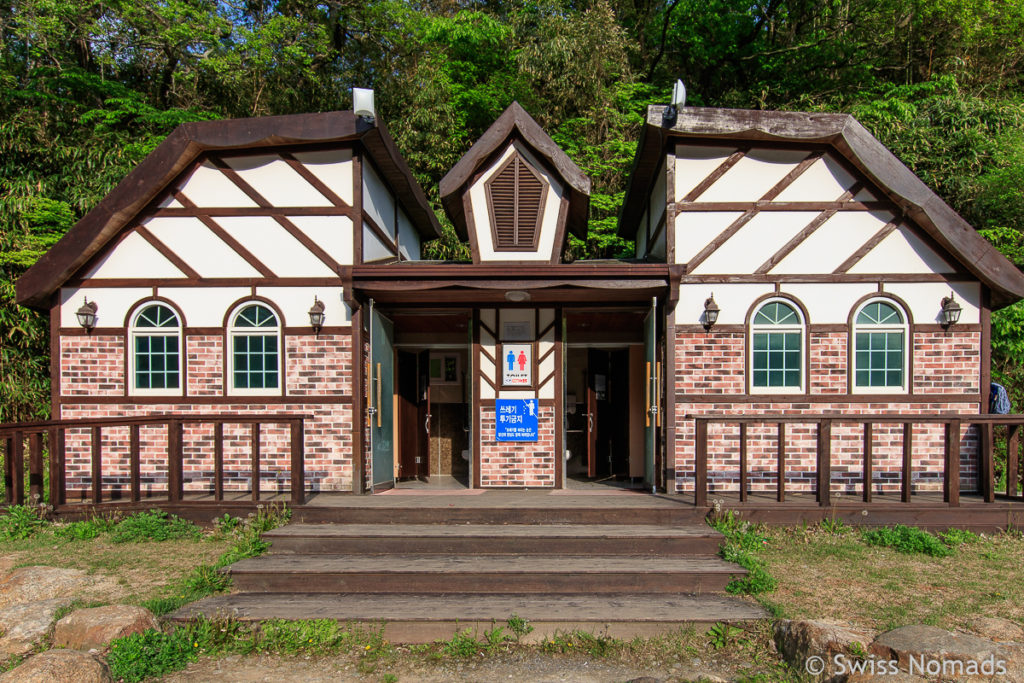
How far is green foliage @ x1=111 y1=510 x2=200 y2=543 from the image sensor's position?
23.2 feet

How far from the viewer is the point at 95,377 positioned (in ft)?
28.0

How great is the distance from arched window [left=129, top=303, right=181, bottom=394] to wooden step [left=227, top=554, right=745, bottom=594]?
3.67 metres

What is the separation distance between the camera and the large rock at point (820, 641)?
14.6 ft

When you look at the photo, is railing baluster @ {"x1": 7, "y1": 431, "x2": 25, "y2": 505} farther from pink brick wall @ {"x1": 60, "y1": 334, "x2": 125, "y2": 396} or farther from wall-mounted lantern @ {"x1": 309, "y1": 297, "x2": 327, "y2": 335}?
wall-mounted lantern @ {"x1": 309, "y1": 297, "x2": 327, "y2": 335}

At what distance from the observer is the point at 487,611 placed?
17.6 feet

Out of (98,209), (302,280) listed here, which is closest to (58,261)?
(98,209)

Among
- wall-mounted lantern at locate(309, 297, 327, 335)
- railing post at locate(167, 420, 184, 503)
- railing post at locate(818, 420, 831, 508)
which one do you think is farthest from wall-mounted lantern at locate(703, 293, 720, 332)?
railing post at locate(167, 420, 184, 503)

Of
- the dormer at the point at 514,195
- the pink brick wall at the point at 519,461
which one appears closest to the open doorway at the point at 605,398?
the pink brick wall at the point at 519,461

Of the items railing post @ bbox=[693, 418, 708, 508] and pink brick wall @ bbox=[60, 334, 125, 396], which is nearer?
railing post @ bbox=[693, 418, 708, 508]

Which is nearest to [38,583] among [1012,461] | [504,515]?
[504,515]

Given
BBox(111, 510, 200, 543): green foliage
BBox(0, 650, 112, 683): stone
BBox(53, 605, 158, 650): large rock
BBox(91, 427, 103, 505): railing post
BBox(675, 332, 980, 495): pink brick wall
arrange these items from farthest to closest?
BBox(675, 332, 980, 495): pink brick wall, BBox(91, 427, 103, 505): railing post, BBox(111, 510, 200, 543): green foliage, BBox(53, 605, 158, 650): large rock, BBox(0, 650, 112, 683): stone

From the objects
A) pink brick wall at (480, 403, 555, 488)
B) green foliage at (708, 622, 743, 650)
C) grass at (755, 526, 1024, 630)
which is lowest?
green foliage at (708, 622, 743, 650)

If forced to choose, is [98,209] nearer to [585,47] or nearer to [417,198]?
[417,198]

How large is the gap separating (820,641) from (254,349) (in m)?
7.49
